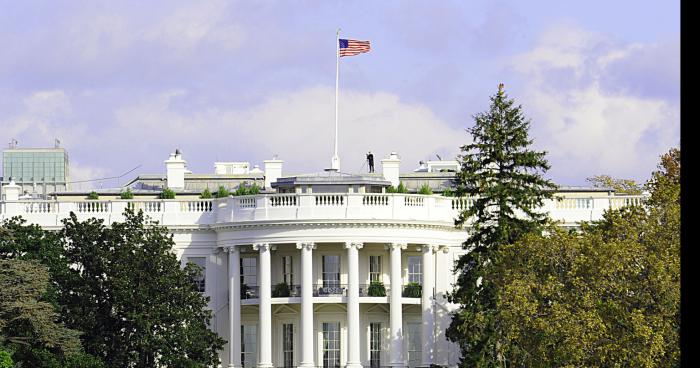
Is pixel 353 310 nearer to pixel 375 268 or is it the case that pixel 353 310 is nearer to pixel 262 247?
pixel 375 268

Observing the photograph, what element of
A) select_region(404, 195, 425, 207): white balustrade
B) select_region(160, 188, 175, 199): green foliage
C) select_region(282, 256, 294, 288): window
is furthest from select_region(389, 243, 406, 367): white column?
select_region(160, 188, 175, 199): green foliage

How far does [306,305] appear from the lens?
254ft

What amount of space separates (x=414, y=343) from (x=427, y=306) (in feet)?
10.0

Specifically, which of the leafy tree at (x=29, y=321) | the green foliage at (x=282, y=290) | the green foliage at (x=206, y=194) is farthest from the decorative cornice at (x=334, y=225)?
the leafy tree at (x=29, y=321)

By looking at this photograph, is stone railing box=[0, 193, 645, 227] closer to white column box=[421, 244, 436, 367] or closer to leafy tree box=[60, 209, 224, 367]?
white column box=[421, 244, 436, 367]

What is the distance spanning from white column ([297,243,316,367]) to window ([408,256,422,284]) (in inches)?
275

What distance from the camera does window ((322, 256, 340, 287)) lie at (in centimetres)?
8019

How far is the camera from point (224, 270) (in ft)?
270

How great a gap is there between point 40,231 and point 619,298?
34136 mm

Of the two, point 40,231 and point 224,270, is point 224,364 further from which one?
point 40,231

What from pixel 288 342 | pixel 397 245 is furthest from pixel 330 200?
pixel 288 342

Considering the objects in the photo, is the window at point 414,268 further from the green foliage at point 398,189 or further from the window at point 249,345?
the window at point 249,345
